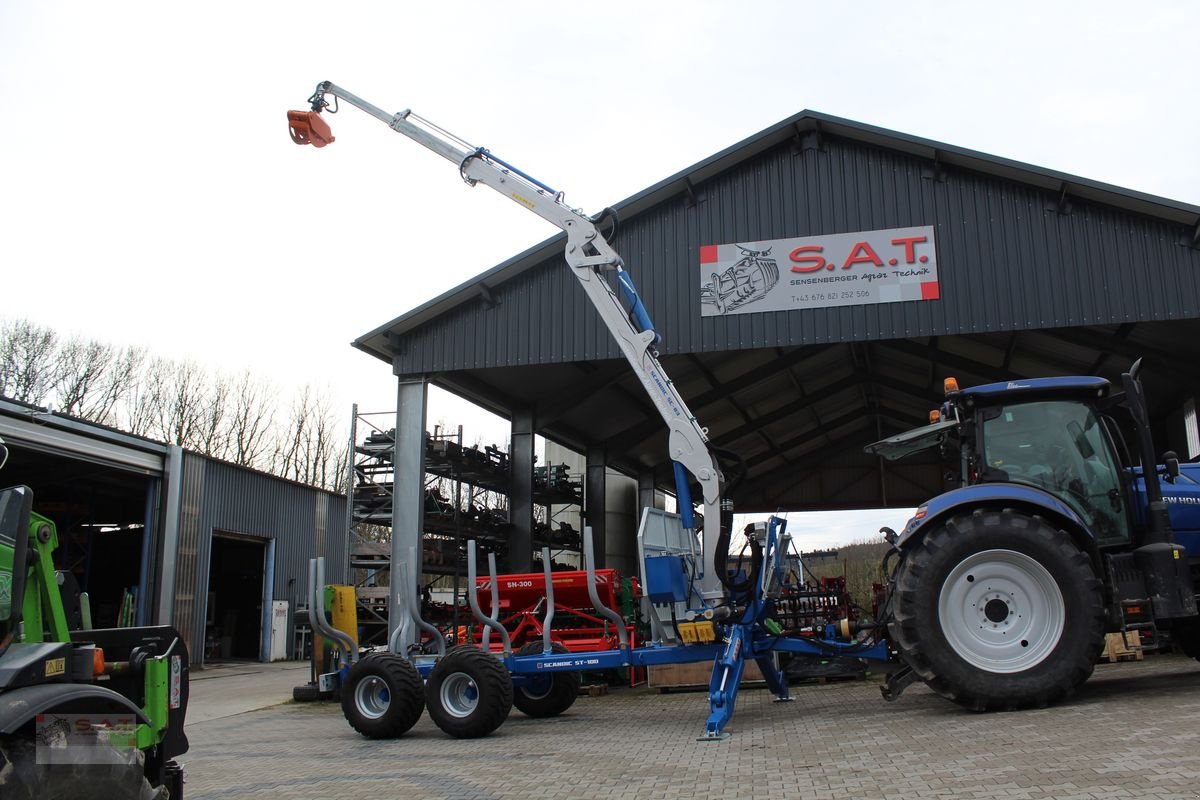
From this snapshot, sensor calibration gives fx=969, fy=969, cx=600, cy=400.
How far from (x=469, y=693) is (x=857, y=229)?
366 inches

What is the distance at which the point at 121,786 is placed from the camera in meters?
4.81

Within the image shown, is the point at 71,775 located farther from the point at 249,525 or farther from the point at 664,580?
the point at 249,525

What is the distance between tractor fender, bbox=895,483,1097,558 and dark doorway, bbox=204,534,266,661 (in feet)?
85.5

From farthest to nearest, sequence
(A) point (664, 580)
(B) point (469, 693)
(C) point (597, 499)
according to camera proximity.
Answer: (C) point (597, 499), (B) point (469, 693), (A) point (664, 580)

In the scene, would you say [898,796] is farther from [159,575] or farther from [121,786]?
[159,575]

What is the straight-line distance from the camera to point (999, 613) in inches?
325

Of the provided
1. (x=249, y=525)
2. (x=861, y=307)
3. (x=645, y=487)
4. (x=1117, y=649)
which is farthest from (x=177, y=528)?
(x=1117, y=649)

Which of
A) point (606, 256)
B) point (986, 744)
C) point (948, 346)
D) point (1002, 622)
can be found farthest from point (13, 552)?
point (948, 346)

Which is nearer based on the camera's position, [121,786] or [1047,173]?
[121,786]

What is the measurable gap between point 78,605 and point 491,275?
11.1m

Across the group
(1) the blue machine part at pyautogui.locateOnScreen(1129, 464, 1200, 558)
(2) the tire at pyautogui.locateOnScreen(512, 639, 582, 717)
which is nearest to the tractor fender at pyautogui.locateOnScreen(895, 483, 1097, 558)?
(1) the blue machine part at pyautogui.locateOnScreen(1129, 464, 1200, 558)

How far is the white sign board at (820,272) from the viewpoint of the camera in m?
14.8

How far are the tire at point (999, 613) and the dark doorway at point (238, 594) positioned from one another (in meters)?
26.2

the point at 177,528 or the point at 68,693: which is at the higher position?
the point at 177,528
